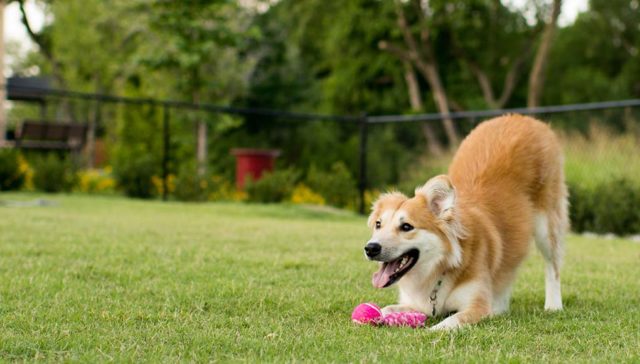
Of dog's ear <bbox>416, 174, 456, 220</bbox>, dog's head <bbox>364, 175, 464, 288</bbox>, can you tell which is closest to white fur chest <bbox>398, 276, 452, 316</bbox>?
dog's head <bbox>364, 175, 464, 288</bbox>

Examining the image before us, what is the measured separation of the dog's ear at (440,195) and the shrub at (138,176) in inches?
450

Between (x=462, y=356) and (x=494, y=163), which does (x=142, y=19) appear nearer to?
(x=494, y=163)

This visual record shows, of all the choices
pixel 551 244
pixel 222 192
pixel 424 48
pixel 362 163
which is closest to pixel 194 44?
pixel 222 192

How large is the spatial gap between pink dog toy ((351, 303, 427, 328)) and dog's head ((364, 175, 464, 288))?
16cm

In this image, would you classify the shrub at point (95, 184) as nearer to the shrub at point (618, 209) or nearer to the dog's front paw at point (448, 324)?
the shrub at point (618, 209)

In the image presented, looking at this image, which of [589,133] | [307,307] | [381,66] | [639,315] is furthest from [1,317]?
[381,66]

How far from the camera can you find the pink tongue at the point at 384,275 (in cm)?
403

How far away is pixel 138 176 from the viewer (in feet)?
48.9

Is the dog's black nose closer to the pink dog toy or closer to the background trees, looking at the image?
the pink dog toy

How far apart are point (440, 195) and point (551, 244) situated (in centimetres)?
128

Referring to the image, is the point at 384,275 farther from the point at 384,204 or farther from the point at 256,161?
the point at 256,161

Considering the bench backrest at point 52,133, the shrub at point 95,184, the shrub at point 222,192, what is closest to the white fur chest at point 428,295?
the shrub at point 222,192

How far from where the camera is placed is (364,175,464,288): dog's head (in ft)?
13.2

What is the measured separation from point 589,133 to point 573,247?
646cm
